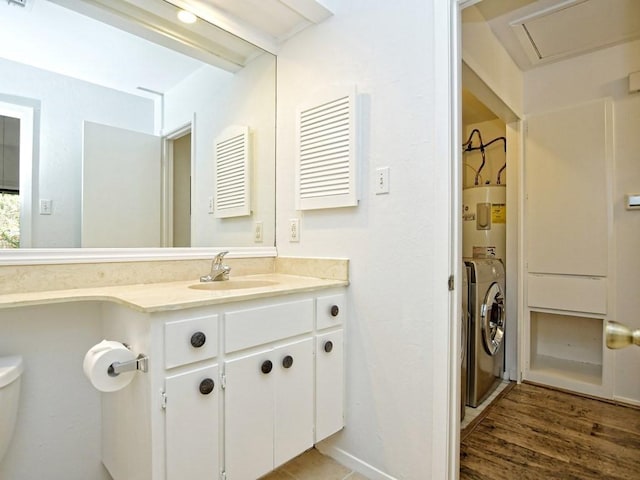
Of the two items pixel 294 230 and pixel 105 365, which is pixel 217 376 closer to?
pixel 105 365

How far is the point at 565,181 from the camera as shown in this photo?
252 centimetres

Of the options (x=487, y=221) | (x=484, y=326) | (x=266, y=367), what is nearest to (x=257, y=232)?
(x=266, y=367)

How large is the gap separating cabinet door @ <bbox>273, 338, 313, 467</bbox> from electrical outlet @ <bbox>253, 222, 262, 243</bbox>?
2.42ft

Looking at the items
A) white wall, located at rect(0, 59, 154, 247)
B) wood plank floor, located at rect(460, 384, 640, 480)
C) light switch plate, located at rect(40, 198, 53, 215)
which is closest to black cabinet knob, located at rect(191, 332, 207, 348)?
Answer: white wall, located at rect(0, 59, 154, 247)

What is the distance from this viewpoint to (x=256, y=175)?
6.69 ft

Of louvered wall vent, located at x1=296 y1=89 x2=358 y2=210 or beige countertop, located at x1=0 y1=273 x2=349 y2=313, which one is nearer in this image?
beige countertop, located at x1=0 y1=273 x2=349 y2=313

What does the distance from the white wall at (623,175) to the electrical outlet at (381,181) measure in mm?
1879

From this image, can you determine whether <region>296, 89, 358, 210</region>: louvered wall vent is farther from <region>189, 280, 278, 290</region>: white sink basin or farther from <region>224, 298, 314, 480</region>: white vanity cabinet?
<region>224, 298, 314, 480</region>: white vanity cabinet

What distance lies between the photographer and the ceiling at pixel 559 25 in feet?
6.30

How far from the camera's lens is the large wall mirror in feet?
4.35

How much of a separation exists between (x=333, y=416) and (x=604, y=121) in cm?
259

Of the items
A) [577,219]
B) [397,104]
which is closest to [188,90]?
[397,104]

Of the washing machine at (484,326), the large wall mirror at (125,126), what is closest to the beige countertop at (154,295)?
the large wall mirror at (125,126)

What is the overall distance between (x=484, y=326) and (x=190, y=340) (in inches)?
74.9
